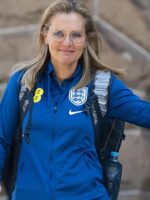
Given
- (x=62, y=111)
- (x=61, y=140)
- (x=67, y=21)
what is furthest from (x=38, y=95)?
(x=67, y=21)

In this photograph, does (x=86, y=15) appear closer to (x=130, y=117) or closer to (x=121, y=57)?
(x=130, y=117)

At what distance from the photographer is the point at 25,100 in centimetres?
359

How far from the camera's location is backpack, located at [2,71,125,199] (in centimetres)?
354

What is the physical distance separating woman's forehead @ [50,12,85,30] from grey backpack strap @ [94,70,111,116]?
27 cm

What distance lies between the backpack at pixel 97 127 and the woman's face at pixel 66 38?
0.54 ft

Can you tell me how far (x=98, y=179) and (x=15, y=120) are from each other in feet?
1.66

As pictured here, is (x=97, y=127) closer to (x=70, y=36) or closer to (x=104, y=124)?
(x=104, y=124)

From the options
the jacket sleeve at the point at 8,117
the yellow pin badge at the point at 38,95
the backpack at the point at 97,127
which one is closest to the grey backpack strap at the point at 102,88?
the backpack at the point at 97,127

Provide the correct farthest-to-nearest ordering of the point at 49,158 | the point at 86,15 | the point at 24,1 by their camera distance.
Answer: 1. the point at 24,1
2. the point at 86,15
3. the point at 49,158

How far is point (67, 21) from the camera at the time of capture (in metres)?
3.59

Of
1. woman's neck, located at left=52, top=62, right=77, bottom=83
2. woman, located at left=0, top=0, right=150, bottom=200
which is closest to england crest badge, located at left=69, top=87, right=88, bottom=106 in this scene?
woman, located at left=0, top=0, right=150, bottom=200

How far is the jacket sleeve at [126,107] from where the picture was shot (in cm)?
361

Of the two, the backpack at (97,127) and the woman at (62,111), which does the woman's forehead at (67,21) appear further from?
the backpack at (97,127)

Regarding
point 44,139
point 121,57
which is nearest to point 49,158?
point 44,139
